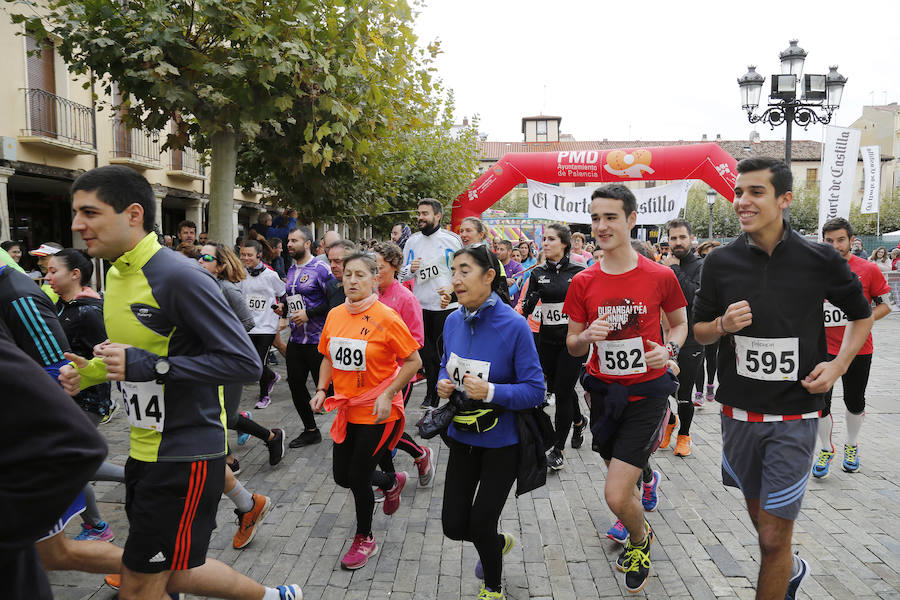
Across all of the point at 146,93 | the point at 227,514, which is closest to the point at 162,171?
the point at 146,93

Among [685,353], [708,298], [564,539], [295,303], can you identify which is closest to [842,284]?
[708,298]

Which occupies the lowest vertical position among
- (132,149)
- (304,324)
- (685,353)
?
(685,353)

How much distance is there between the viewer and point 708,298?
325 centimetres

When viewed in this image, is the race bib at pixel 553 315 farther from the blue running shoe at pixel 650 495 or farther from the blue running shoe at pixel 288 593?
the blue running shoe at pixel 288 593

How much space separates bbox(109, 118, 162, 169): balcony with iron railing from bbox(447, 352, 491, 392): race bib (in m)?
15.4

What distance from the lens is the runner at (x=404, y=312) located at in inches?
196

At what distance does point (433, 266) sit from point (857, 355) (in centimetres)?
445

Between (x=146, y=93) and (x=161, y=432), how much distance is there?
633cm

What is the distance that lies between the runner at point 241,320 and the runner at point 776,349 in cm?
341

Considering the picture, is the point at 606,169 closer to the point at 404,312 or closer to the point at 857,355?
the point at 857,355

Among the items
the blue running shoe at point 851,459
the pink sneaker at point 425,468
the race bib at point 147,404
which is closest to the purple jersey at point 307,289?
the pink sneaker at point 425,468

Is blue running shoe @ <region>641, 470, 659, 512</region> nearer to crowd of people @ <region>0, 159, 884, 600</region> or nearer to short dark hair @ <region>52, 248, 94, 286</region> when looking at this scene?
crowd of people @ <region>0, 159, 884, 600</region>

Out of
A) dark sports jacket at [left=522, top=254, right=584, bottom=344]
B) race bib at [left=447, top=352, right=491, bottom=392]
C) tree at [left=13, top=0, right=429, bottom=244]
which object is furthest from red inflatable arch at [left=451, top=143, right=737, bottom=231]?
race bib at [left=447, top=352, right=491, bottom=392]

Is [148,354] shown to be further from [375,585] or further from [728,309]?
[728,309]
